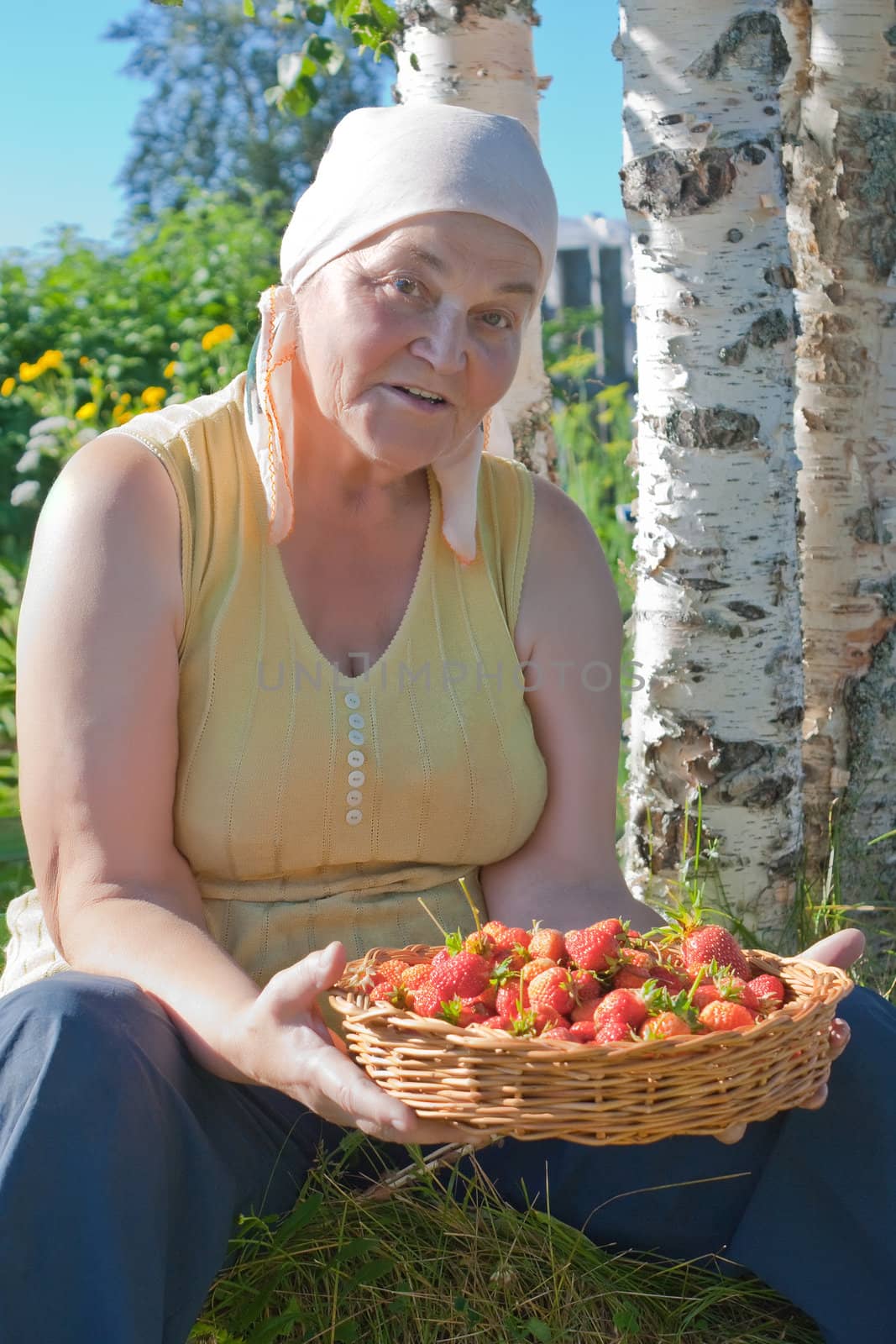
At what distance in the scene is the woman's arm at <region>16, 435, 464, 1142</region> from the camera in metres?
1.70

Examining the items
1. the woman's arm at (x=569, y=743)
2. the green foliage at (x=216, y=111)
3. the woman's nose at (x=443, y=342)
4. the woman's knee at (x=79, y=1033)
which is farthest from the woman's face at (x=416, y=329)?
the green foliage at (x=216, y=111)

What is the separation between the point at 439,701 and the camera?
2.09 m

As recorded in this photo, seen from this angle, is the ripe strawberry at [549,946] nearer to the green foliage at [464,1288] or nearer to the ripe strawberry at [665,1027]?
the ripe strawberry at [665,1027]

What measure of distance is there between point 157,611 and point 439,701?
45 cm

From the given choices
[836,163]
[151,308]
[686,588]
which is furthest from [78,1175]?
[151,308]

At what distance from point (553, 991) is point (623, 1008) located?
9cm

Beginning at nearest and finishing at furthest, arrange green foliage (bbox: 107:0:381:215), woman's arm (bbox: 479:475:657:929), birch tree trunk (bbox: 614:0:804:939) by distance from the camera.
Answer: woman's arm (bbox: 479:475:657:929) → birch tree trunk (bbox: 614:0:804:939) → green foliage (bbox: 107:0:381:215)

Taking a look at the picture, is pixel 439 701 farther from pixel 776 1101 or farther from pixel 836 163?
pixel 836 163

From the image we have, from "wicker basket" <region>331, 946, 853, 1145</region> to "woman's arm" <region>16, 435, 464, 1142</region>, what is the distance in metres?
0.20

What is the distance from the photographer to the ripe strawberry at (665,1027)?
4.80 ft

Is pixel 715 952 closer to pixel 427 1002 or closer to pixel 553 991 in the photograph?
pixel 553 991

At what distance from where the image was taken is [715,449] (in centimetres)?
262

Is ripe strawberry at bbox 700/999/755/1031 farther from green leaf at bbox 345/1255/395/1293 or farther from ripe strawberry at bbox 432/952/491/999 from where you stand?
green leaf at bbox 345/1255/395/1293

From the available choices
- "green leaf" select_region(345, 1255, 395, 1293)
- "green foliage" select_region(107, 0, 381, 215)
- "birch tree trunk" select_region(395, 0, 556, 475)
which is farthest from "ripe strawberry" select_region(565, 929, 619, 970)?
"green foliage" select_region(107, 0, 381, 215)
